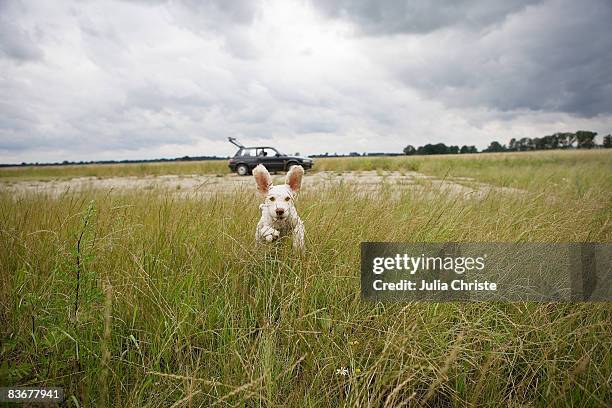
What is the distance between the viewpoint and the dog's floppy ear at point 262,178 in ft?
6.28

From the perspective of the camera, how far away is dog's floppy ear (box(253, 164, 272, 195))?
1.92 m

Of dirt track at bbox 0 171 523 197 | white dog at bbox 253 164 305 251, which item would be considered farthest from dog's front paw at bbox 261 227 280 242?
dirt track at bbox 0 171 523 197

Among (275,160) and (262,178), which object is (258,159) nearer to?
(275,160)

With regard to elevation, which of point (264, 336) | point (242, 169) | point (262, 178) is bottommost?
point (264, 336)

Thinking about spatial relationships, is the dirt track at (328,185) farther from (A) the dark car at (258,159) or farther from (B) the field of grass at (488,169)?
(A) the dark car at (258,159)

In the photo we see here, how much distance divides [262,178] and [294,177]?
219 millimetres

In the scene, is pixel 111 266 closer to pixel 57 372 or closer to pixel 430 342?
pixel 57 372

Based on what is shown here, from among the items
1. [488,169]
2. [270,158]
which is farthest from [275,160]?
[488,169]

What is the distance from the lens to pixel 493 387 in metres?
1.17

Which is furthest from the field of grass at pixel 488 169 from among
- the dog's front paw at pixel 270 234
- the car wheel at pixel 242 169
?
the dog's front paw at pixel 270 234

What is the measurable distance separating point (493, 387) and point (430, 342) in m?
0.27

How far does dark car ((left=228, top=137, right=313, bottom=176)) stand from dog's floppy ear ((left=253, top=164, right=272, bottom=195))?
13.9m

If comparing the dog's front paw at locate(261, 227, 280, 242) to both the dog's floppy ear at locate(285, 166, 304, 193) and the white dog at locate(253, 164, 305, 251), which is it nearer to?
the white dog at locate(253, 164, 305, 251)

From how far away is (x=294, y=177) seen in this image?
6.53 ft
